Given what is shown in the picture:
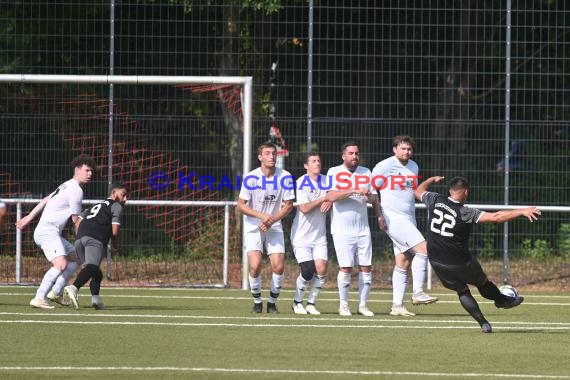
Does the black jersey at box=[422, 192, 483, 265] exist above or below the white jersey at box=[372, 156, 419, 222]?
below

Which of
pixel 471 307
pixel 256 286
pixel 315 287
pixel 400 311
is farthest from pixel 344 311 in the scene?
pixel 471 307

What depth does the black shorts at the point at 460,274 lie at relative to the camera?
1311 cm

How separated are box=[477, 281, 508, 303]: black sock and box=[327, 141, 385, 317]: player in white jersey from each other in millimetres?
2543

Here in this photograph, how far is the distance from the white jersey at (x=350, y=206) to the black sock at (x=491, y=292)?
9.30 feet

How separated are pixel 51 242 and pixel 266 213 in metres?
2.61

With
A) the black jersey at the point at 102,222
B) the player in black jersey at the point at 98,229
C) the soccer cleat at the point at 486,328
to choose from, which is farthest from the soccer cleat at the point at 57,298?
the soccer cleat at the point at 486,328

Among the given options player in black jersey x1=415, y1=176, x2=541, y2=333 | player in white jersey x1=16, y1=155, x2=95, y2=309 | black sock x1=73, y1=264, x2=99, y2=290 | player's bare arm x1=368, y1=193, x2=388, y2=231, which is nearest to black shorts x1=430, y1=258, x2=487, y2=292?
player in black jersey x1=415, y1=176, x2=541, y2=333

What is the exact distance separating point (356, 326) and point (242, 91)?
7.30 m

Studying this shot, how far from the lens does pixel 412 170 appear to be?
1609 cm

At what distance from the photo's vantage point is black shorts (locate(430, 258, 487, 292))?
13109 mm

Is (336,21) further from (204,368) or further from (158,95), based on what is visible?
(204,368)

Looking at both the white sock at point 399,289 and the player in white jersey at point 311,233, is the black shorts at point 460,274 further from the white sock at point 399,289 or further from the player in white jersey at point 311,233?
the player in white jersey at point 311,233

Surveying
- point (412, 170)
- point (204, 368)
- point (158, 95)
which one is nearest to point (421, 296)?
point (412, 170)

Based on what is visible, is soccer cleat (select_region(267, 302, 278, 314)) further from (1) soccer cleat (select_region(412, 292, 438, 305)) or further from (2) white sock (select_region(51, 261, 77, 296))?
(2) white sock (select_region(51, 261, 77, 296))
